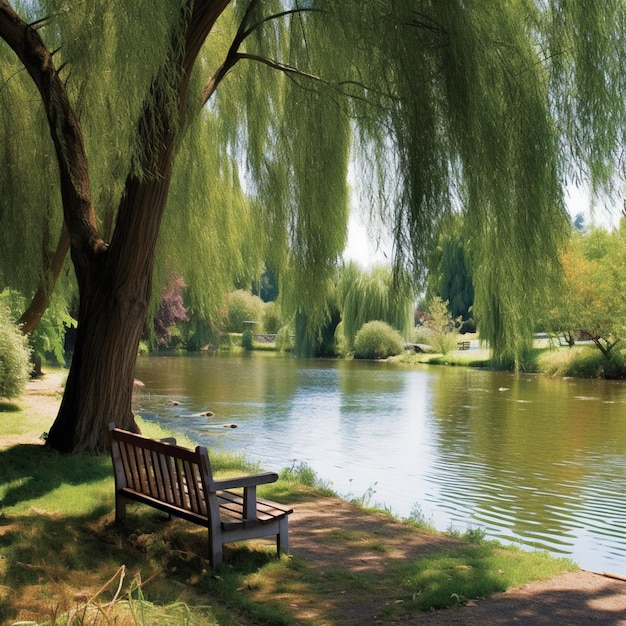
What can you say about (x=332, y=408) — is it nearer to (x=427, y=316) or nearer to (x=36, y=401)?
(x=36, y=401)

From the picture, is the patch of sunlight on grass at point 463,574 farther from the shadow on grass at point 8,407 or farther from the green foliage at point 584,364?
the green foliage at point 584,364

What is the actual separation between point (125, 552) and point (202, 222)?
538cm

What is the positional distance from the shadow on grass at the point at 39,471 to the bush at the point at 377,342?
32.1 metres

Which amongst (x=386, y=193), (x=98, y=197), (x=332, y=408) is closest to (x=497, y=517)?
(x=386, y=193)

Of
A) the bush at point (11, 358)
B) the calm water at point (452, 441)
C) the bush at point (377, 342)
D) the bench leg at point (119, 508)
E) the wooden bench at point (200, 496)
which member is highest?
the bush at point (377, 342)

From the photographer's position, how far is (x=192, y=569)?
15.2 feet

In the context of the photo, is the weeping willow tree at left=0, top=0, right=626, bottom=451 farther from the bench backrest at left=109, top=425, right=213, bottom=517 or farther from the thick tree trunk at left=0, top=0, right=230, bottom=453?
the bench backrest at left=109, top=425, right=213, bottom=517

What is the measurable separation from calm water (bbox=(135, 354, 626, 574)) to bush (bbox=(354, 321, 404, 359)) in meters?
12.3

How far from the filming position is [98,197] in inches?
347

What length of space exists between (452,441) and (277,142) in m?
7.11

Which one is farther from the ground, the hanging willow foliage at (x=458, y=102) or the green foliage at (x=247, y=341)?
the hanging willow foliage at (x=458, y=102)

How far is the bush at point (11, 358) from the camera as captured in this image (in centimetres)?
1205

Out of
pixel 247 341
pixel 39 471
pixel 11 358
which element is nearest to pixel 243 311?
pixel 247 341

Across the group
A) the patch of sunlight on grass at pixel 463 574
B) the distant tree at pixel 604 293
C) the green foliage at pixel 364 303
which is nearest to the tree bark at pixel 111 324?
the patch of sunlight on grass at pixel 463 574
